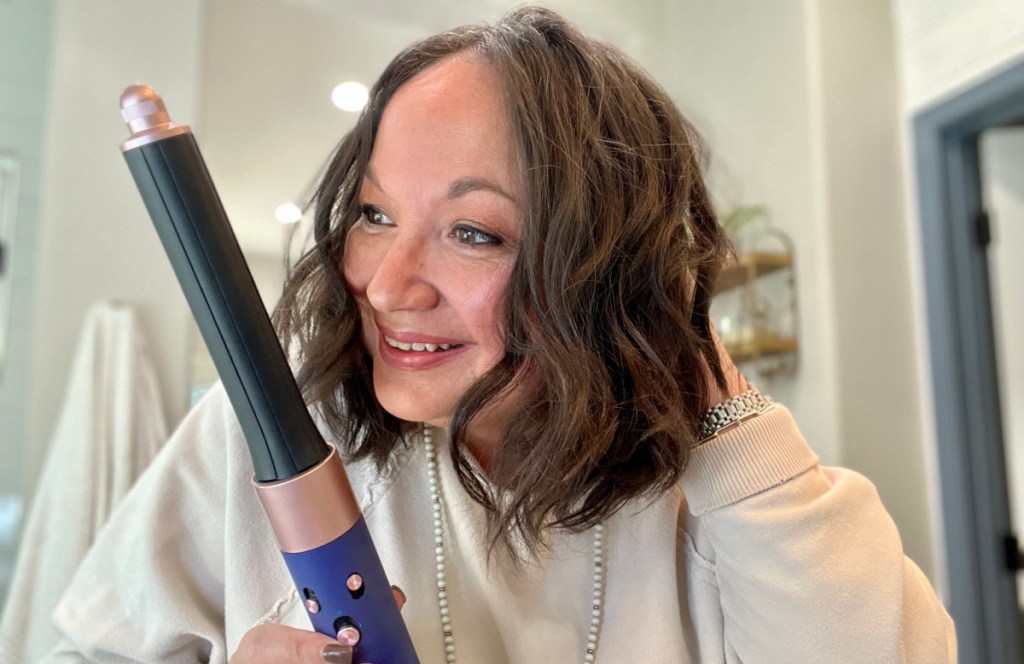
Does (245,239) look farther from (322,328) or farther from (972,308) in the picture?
(972,308)

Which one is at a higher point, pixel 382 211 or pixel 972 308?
pixel 382 211

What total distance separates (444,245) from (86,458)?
0.88 metres

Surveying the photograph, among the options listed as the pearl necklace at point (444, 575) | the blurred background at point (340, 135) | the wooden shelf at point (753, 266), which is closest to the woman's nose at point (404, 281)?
the pearl necklace at point (444, 575)

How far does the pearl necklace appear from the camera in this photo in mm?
504

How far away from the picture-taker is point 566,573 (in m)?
0.54

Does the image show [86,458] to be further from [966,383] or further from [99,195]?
[966,383]

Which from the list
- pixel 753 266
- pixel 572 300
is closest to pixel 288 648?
pixel 572 300

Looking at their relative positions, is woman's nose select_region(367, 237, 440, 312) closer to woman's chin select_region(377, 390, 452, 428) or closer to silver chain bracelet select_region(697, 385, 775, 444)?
woman's chin select_region(377, 390, 452, 428)

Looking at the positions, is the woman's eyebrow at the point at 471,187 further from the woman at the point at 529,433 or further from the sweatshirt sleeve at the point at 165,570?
the sweatshirt sleeve at the point at 165,570

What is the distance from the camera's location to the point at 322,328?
51cm

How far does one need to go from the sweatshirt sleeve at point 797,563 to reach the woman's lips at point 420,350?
0.20 metres

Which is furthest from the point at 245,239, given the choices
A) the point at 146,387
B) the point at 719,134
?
the point at 719,134

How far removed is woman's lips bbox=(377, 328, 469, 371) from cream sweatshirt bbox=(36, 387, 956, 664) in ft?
0.37

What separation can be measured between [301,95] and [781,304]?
0.97 metres
